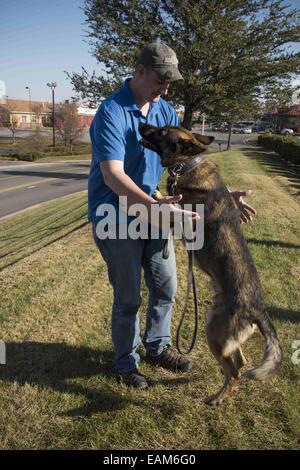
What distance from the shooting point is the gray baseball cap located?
220 cm

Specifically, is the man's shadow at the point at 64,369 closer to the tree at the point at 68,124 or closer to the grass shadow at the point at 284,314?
the grass shadow at the point at 284,314

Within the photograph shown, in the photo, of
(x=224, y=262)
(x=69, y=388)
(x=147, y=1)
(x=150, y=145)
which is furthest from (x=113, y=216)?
(x=147, y=1)

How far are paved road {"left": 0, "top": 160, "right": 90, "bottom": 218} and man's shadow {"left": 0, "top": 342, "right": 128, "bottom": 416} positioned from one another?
9745 millimetres

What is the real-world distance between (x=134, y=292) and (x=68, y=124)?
43.9 meters

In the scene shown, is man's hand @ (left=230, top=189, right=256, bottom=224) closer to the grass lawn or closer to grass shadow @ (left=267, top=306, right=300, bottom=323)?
the grass lawn

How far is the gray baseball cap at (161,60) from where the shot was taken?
2.20m

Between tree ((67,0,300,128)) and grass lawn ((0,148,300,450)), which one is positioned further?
tree ((67,0,300,128))

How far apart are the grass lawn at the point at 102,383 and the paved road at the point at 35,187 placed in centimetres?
887

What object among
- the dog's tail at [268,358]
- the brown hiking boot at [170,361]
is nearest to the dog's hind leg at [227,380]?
the dog's tail at [268,358]

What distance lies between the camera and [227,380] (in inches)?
98.0

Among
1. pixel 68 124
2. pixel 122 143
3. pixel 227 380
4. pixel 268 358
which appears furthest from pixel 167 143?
pixel 68 124

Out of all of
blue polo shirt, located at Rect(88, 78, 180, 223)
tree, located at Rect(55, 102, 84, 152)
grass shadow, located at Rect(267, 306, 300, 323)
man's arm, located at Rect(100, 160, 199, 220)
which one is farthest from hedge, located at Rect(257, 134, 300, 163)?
tree, located at Rect(55, 102, 84, 152)

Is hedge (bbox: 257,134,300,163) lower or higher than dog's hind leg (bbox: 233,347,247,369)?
higher

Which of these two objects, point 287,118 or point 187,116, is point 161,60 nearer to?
point 187,116
